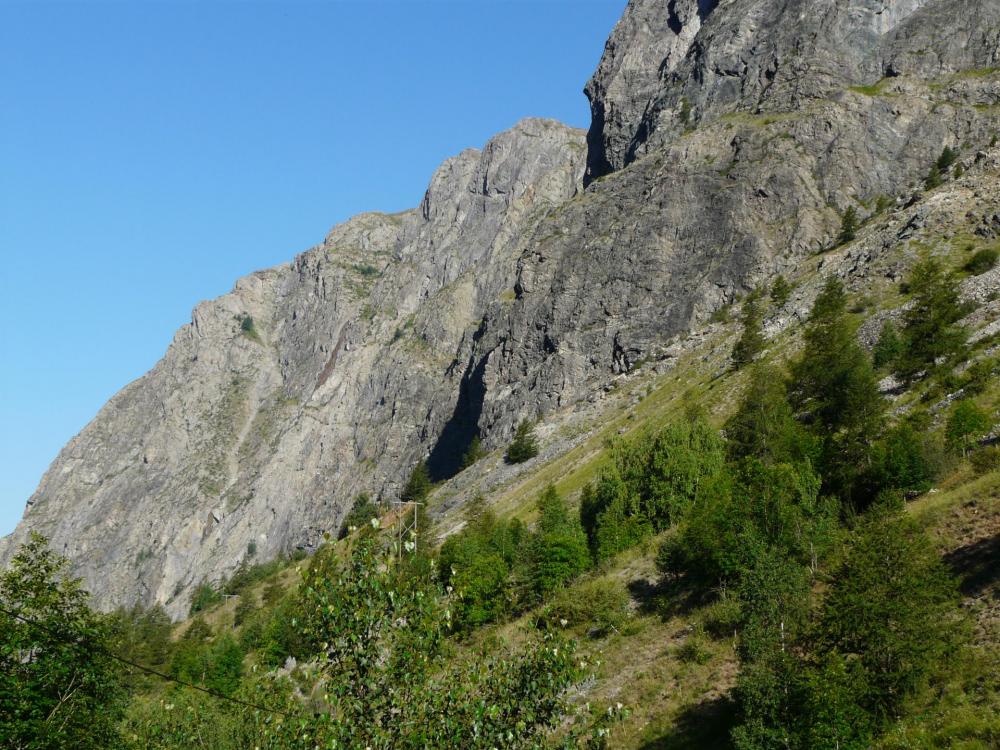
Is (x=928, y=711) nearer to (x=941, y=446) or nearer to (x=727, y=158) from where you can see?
(x=941, y=446)

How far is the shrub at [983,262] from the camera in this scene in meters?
76.2

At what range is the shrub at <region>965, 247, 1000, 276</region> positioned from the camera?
250ft

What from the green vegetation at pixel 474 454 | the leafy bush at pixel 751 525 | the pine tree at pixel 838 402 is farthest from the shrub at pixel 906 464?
the green vegetation at pixel 474 454

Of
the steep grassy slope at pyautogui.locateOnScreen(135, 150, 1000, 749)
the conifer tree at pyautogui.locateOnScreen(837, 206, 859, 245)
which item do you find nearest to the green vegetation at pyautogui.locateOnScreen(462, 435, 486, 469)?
the steep grassy slope at pyautogui.locateOnScreen(135, 150, 1000, 749)

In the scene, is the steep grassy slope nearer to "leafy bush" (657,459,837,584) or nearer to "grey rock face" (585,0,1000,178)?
"leafy bush" (657,459,837,584)

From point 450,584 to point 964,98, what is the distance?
160695mm

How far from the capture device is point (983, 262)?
7688 cm

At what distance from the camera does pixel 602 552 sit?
57.5 metres

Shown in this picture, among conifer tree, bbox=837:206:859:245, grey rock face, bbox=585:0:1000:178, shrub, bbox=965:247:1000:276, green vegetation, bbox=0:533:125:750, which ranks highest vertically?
grey rock face, bbox=585:0:1000:178

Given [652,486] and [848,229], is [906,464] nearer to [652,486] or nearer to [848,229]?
[652,486]

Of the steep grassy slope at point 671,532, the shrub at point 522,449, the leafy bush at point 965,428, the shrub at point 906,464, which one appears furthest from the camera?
the shrub at point 522,449

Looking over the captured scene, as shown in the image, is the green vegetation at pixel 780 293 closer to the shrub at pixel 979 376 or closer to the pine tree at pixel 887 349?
the pine tree at pixel 887 349

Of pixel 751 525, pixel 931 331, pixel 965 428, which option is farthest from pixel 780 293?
pixel 751 525

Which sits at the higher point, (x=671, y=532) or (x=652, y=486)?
(x=652, y=486)
